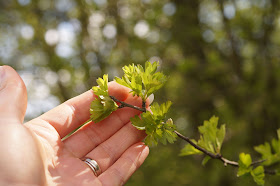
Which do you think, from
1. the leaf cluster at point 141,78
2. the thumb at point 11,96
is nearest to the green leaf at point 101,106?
the leaf cluster at point 141,78

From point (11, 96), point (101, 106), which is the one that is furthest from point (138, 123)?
point (11, 96)

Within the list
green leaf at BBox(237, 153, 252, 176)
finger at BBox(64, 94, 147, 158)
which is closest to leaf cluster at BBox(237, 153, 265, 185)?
green leaf at BBox(237, 153, 252, 176)

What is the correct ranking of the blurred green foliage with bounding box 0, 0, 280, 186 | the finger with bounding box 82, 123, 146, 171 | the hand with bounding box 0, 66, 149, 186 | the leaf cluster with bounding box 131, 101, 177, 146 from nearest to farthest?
the leaf cluster with bounding box 131, 101, 177, 146
the hand with bounding box 0, 66, 149, 186
the finger with bounding box 82, 123, 146, 171
the blurred green foliage with bounding box 0, 0, 280, 186

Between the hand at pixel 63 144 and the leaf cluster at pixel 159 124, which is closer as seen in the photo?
the leaf cluster at pixel 159 124

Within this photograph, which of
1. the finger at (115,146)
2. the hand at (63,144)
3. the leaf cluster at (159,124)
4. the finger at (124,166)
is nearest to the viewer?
the leaf cluster at (159,124)

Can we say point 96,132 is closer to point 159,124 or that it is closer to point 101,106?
point 101,106

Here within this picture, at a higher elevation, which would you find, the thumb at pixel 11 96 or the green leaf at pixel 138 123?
the thumb at pixel 11 96

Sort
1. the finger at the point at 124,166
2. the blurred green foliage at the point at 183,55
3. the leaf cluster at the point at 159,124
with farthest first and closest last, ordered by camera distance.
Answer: the blurred green foliage at the point at 183,55
the finger at the point at 124,166
the leaf cluster at the point at 159,124

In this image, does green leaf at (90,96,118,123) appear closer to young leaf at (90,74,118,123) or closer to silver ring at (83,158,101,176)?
young leaf at (90,74,118,123)

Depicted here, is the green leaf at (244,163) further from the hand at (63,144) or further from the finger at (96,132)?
the finger at (96,132)
